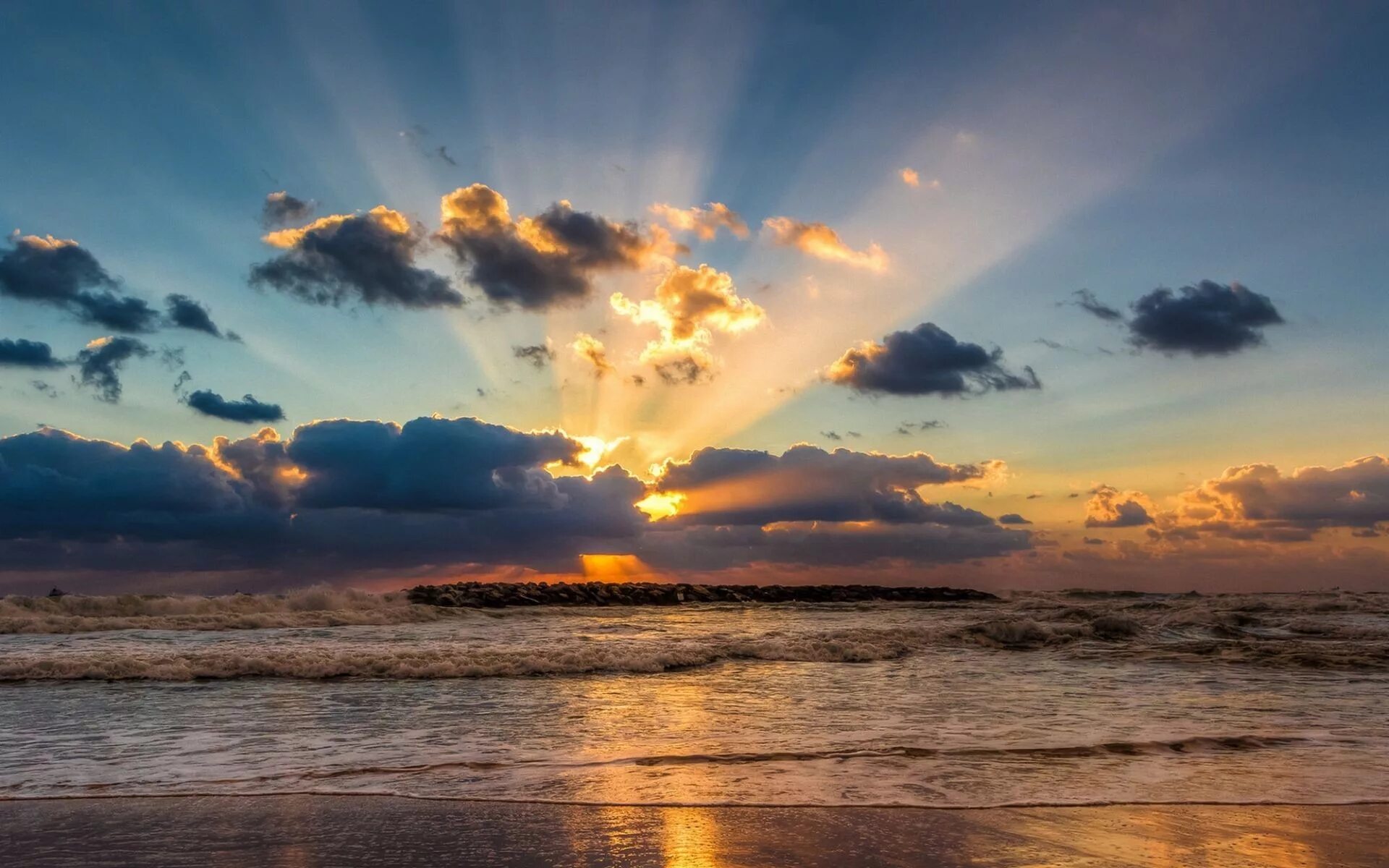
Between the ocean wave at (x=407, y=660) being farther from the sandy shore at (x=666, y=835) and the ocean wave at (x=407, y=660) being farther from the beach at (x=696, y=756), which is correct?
the sandy shore at (x=666, y=835)

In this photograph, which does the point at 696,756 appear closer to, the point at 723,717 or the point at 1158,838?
the point at 723,717

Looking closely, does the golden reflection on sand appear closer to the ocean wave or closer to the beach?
the beach

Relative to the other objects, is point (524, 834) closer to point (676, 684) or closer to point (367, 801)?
point (367, 801)

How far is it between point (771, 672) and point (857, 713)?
214 inches

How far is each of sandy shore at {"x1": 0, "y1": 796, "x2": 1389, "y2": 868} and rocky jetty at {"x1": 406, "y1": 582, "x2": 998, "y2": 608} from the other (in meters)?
37.2

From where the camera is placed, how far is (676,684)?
15.9 meters

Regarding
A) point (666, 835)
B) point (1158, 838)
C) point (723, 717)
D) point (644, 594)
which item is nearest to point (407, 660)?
point (723, 717)

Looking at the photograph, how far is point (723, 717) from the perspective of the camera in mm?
11945

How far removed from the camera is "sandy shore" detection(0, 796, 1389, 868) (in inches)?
231

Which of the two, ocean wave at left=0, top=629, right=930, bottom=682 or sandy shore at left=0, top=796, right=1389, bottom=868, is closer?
sandy shore at left=0, top=796, right=1389, bottom=868

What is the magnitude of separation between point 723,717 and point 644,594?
1811 inches

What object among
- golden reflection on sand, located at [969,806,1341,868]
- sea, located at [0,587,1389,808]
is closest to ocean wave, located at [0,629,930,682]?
sea, located at [0,587,1389,808]

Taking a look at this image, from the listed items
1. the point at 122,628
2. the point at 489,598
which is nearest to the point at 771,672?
the point at 122,628

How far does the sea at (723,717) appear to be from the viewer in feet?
26.7
